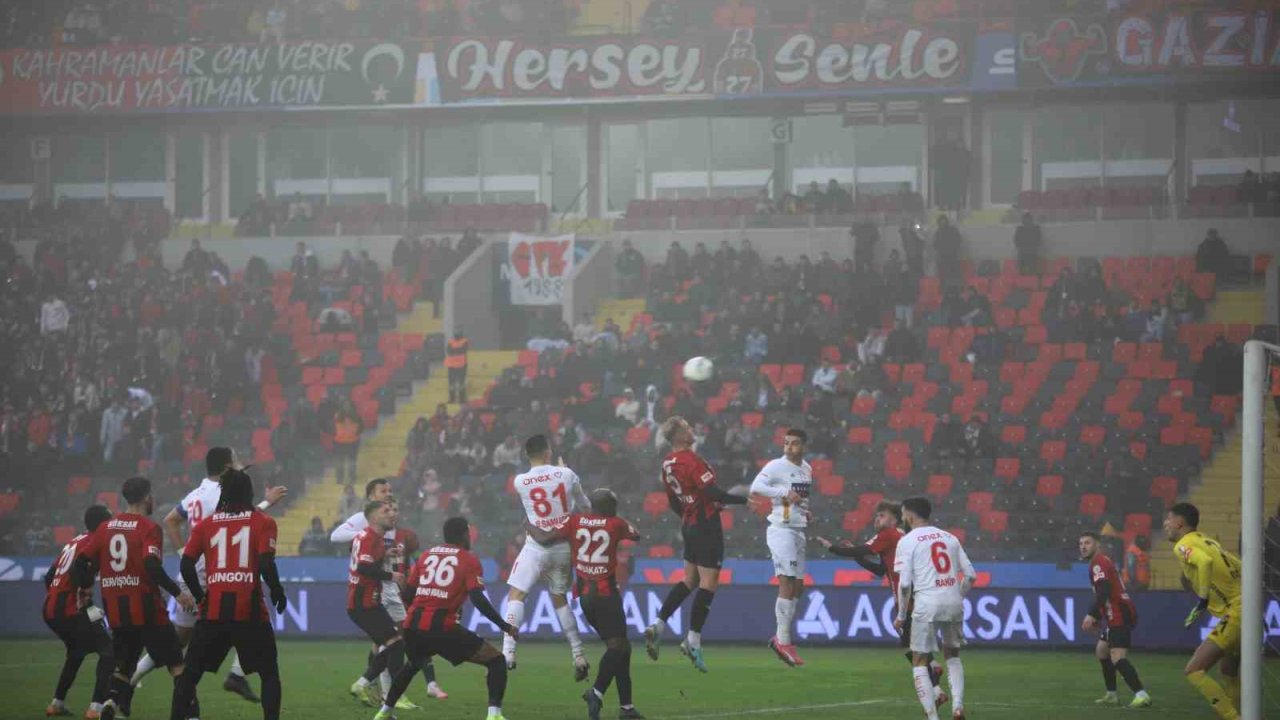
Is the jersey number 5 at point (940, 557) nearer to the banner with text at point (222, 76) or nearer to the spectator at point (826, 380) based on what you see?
the spectator at point (826, 380)

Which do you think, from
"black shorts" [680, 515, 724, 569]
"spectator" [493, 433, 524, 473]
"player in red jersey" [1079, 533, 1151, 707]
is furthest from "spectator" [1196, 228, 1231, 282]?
"black shorts" [680, 515, 724, 569]

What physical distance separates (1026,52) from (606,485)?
13.9 meters

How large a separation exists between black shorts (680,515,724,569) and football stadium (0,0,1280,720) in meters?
0.05

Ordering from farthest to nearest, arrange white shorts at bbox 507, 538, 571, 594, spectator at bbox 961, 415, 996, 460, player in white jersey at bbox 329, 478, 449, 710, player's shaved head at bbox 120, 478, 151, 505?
1. spectator at bbox 961, 415, 996, 460
2. white shorts at bbox 507, 538, 571, 594
3. player in white jersey at bbox 329, 478, 449, 710
4. player's shaved head at bbox 120, 478, 151, 505

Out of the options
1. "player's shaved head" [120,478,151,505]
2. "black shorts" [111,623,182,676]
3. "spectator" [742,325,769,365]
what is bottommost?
"black shorts" [111,623,182,676]

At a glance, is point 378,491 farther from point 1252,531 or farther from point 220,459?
point 1252,531

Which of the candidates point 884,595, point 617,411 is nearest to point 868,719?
point 884,595

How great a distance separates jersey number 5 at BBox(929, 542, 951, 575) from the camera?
47.1 ft

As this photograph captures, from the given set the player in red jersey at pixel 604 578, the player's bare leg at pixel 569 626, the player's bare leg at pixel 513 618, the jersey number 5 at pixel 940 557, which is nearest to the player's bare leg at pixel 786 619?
the player's bare leg at pixel 569 626

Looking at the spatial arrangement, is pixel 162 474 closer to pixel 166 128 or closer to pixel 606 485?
pixel 606 485

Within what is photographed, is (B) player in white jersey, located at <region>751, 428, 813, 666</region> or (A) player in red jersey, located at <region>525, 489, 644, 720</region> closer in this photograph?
(A) player in red jersey, located at <region>525, 489, 644, 720</region>

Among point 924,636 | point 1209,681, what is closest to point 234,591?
point 924,636

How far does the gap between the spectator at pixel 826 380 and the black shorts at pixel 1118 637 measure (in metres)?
14.0

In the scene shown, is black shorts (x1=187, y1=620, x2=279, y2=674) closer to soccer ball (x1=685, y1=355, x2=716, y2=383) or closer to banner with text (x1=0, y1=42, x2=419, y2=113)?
soccer ball (x1=685, y1=355, x2=716, y2=383)
